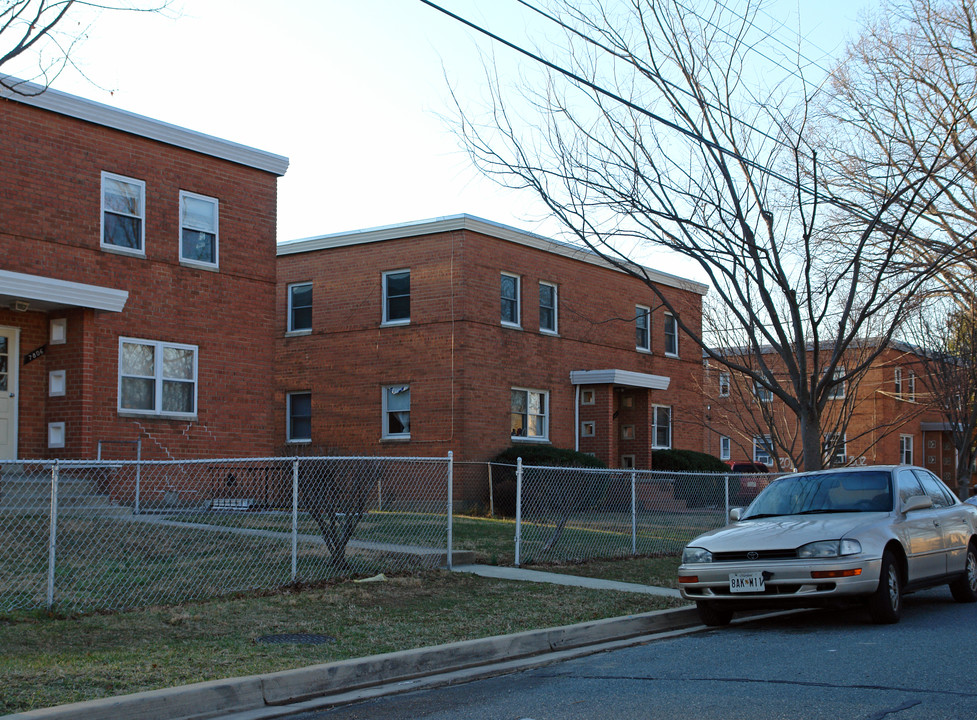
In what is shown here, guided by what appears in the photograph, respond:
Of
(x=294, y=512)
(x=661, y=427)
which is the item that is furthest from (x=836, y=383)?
(x=661, y=427)

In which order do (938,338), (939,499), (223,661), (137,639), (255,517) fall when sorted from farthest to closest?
(938,338) < (255,517) < (939,499) < (137,639) < (223,661)

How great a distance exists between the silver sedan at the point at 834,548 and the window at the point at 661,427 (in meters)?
18.7

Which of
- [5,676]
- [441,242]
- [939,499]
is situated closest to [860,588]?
[939,499]

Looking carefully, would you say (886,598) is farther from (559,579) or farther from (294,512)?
(294,512)

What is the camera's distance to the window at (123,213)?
57.6 ft

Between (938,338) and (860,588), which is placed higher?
(938,338)

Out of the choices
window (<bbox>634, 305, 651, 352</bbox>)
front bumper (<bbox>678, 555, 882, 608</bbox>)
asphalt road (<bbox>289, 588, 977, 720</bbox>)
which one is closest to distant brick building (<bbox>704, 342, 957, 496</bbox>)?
window (<bbox>634, 305, 651, 352</bbox>)

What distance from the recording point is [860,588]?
29.5 feet

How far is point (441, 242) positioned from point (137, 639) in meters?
16.9

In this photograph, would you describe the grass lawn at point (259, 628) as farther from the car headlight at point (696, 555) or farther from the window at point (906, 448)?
the window at point (906, 448)

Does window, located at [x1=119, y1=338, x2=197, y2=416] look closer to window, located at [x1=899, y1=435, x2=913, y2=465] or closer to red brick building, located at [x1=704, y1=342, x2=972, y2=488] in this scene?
red brick building, located at [x1=704, y1=342, x2=972, y2=488]

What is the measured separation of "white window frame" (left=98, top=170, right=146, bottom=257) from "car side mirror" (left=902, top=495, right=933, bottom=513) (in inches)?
519

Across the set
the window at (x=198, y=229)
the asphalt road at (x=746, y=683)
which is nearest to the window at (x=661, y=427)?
the window at (x=198, y=229)

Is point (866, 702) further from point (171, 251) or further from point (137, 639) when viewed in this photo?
point (171, 251)
